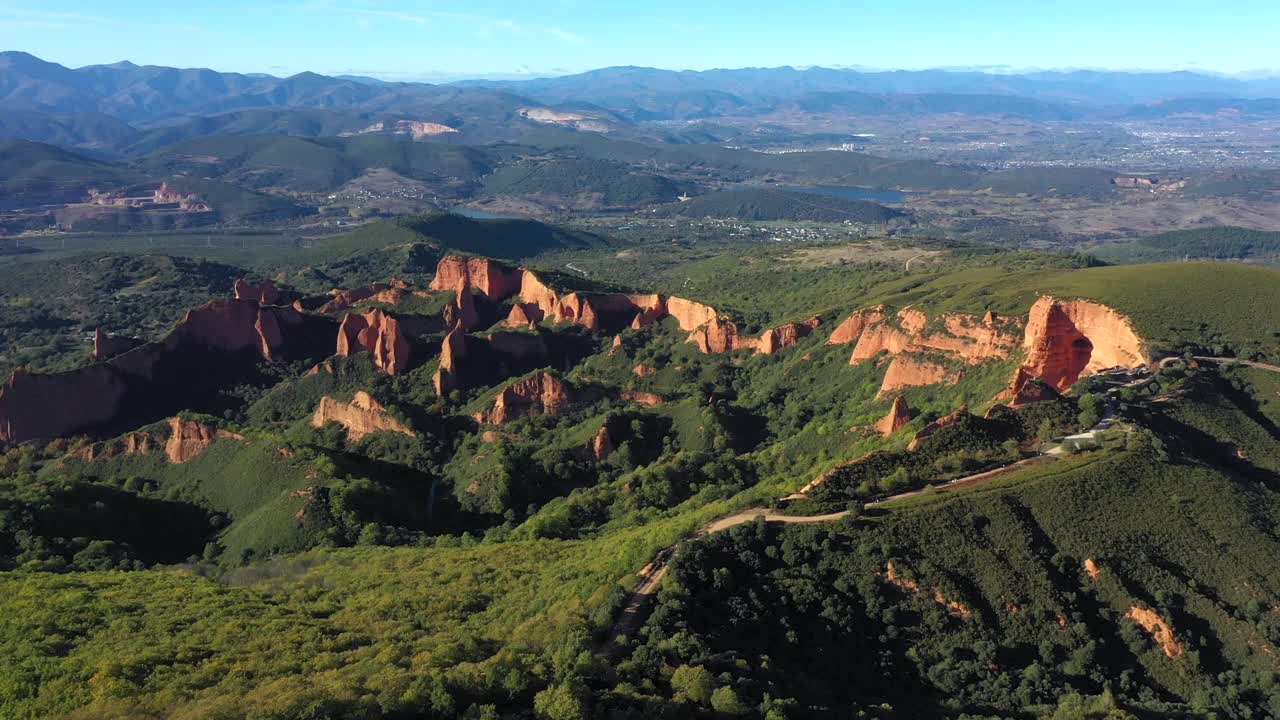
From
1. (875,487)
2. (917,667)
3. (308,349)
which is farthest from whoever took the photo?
(308,349)

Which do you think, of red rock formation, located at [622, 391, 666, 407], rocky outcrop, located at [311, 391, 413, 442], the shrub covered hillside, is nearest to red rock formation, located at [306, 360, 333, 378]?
the shrub covered hillside

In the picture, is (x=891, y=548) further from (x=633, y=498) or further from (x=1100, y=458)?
(x=633, y=498)

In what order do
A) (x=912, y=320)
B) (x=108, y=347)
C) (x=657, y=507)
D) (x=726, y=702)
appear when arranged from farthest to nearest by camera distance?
1. (x=108, y=347)
2. (x=912, y=320)
3. (x=657, y=507)
4. (x=726, y=702)

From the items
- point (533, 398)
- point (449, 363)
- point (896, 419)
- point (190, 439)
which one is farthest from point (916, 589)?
point (449, 363)

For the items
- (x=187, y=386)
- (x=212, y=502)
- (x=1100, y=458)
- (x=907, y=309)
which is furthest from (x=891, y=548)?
(x=187, y=386)

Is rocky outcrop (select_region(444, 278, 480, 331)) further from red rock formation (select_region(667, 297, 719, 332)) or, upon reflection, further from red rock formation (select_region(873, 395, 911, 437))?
red rock formation (select_region(873, 395, 911, 437))

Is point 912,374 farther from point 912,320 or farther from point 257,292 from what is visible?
point 257,292
